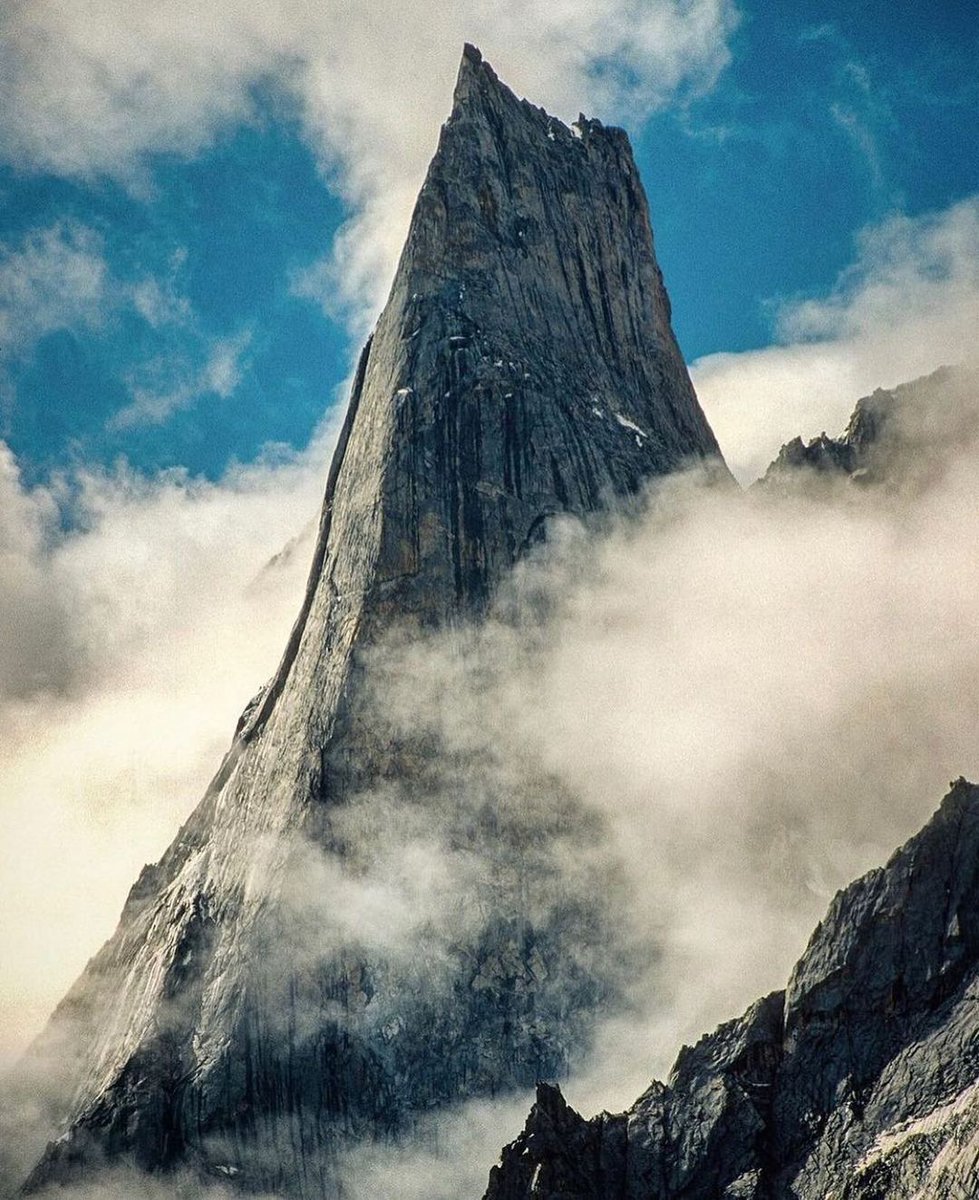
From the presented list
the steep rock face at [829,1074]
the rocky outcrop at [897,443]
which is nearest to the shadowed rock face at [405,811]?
the rocky outcrop at [897,443]

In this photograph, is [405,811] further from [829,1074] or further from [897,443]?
[897,443]

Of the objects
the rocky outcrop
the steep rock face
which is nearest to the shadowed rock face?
the rocky outcrop

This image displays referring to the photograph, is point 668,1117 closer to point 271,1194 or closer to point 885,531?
point 271,1194

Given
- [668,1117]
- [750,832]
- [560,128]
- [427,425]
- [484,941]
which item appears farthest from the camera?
[560,128]

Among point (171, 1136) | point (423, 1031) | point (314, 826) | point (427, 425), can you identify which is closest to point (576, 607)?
point (427, 425)

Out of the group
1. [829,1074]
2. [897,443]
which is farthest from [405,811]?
[897,443]

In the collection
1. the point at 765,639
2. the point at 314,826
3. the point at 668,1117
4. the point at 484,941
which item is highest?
the point at 765,639
